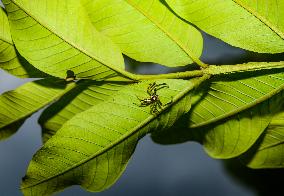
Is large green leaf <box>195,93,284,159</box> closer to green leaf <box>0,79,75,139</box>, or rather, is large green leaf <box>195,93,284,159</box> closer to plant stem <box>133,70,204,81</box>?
plant stem <box>133,70,204,81</box>

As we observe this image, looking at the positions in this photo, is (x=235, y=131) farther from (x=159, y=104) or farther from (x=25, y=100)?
(x=25, y=100)

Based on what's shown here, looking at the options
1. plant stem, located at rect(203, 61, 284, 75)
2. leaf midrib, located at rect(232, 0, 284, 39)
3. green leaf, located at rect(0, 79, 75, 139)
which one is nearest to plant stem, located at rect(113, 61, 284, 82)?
plant stem, located at rect(203, 61, 284, 75)

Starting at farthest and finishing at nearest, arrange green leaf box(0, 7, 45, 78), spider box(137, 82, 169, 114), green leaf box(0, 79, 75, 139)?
green leaf box(0, 79, 75, 139)
green leaf box(0, 7, 45, 78)
spider box(137, 82, 169, 114)

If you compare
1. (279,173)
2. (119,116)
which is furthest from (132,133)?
(279,173)

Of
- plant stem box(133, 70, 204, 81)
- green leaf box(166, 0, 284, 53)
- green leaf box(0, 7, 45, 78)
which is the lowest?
green leaf box(0, 7, 45, 78)

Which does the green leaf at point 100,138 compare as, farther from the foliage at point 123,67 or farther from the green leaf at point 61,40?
the green leaf at point 61,40

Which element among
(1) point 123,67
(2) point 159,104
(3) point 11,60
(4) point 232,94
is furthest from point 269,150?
(3) point 11,60

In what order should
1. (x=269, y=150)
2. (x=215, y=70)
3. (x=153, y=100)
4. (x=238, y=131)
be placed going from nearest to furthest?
(x=153, y=100), (x=215, y=70), (x=238, y=131), (x=269, y=150)
